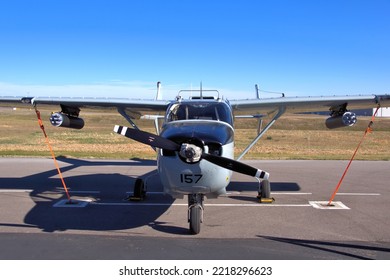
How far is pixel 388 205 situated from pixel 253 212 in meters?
3.71

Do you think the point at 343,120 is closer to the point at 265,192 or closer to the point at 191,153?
the point at 265,192

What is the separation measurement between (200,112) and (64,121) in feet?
15.5

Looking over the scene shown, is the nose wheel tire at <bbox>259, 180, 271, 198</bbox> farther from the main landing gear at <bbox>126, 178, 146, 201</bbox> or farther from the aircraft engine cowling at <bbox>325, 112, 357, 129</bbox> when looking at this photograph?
the main landing gear at <bbox>126, 178, 146, 201</bbox>

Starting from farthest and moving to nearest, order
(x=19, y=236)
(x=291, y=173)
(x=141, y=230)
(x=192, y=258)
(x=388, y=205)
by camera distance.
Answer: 1. (x=291, y=173)
2. (x=388, y=205)
3. (x=141, y=230)
4. (x=19, y=236)
5. (x=192, y=258)

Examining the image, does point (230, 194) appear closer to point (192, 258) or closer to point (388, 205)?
point (388, 205)

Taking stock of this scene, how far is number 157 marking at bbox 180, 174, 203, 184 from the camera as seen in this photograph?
6812mm

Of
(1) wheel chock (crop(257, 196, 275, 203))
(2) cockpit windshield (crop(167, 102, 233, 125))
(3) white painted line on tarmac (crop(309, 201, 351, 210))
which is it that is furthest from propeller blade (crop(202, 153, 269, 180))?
(3) white painted line on tarmac (crop(309, 201, 351, 210))

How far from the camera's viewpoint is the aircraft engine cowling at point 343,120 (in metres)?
10.6

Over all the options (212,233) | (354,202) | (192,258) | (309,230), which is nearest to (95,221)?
(212,233)

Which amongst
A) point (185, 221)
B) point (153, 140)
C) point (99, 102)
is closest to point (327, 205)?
point (185, 221)

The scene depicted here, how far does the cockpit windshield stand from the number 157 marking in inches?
86.0

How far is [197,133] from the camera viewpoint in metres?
7.09

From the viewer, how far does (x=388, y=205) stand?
10133 millimetres

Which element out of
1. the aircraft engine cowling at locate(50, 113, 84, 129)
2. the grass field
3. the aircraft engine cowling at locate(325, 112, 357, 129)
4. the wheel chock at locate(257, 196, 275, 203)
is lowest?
the wheel chock at locate(257, 196, 275, 203)
